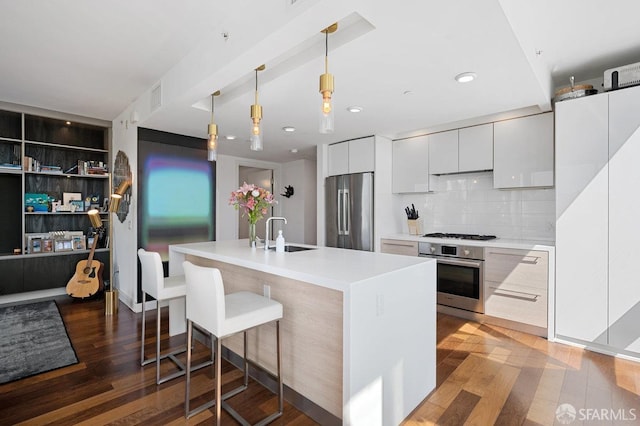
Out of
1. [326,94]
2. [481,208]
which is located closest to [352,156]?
[481,208]

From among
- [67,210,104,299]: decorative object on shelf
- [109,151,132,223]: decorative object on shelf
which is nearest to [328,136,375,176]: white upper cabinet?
[109,151,132,223]: decorative object on shelf

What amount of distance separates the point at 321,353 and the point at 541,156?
119 inches

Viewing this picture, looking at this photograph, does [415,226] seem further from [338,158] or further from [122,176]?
[122,176]

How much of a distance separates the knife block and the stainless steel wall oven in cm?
53

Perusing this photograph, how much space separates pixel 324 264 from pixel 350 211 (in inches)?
99.5

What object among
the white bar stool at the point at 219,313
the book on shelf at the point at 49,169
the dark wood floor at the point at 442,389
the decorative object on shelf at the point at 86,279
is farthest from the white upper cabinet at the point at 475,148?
the book on shelf at the point at 49,169

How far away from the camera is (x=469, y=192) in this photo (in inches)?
161

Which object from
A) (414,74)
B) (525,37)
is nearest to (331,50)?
(414,74)

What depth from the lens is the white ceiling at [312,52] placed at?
175 cm

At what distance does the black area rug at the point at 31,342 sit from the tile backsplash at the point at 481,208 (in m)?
4.02

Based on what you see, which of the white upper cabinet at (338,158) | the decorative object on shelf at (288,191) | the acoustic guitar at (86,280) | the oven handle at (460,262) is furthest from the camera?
the decorative object on shelf at (288,191)

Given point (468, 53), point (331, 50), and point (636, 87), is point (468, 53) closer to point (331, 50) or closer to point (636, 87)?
point (331, 50)

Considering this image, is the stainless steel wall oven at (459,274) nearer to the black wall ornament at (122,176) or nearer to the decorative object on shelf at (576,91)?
the decorative object on shelf at (576,91)

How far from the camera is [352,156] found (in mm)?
4488
